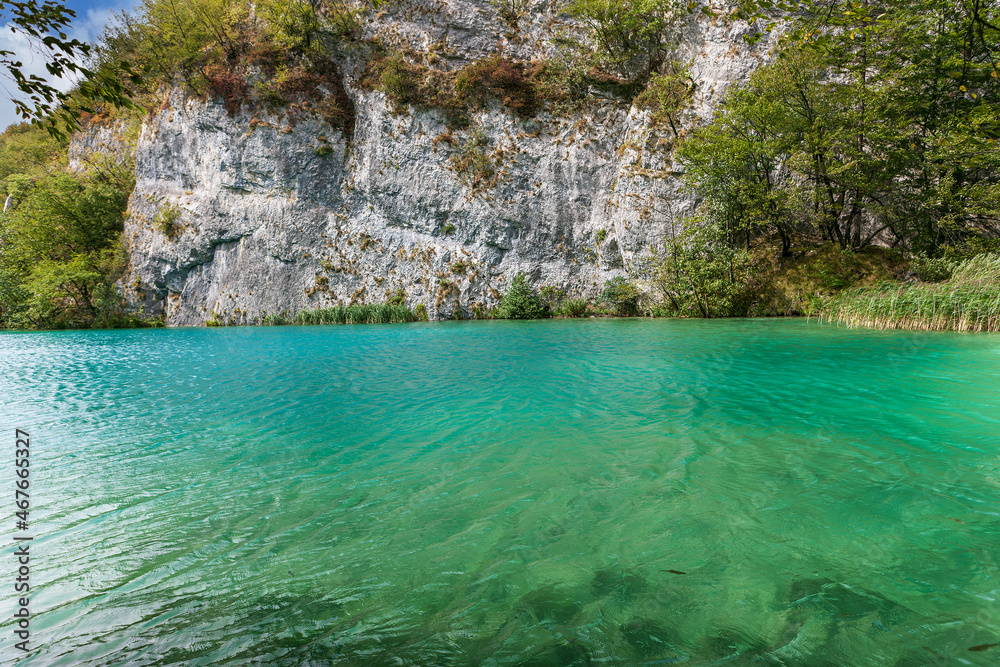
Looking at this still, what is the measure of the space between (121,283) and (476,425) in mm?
42296

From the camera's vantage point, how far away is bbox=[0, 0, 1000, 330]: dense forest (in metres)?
16.1

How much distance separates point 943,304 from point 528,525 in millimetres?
16114

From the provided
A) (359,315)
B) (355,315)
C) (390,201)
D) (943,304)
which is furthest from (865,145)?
(355,315)

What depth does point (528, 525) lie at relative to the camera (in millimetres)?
3428

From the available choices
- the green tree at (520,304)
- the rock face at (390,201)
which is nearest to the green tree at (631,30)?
the rock face at (390,201)

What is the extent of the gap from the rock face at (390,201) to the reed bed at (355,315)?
955 millimetres

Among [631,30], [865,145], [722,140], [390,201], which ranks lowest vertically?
[865,145]

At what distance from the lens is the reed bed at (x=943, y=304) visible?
12.5m

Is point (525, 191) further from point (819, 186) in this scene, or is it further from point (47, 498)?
point (47, 498)

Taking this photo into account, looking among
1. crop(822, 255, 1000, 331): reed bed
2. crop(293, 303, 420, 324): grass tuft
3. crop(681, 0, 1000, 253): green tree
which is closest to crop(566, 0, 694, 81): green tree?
crop(681, 0, 1000, 253): green tree

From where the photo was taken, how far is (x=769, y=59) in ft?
75.4

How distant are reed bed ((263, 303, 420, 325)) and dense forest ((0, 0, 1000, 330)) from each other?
7156mm

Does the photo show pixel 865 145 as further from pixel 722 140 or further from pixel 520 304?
pixel 520 304

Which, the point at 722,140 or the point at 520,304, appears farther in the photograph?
the point at 520,304
